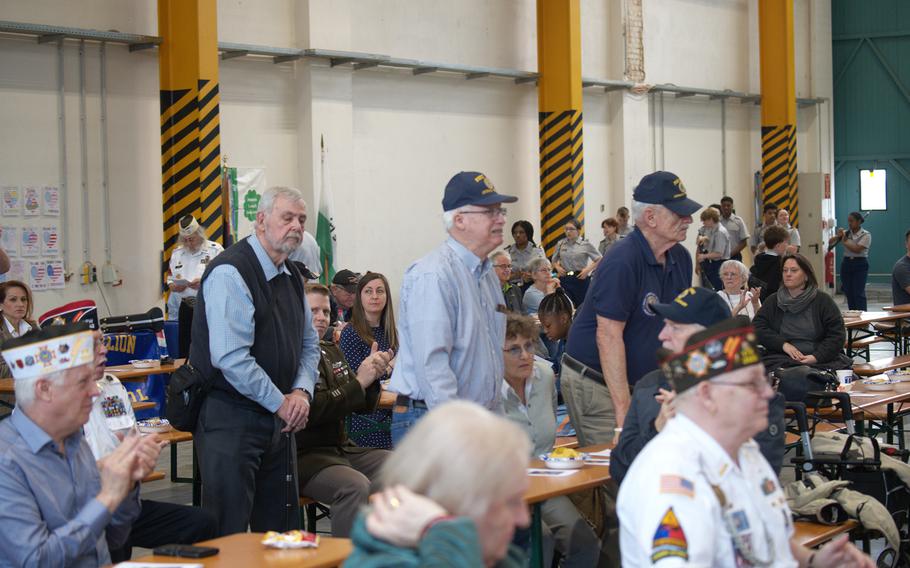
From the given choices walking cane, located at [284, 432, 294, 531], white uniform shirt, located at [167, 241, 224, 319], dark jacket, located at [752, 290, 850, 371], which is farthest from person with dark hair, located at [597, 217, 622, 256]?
walking cane, located at [284, 432, 294, 531]

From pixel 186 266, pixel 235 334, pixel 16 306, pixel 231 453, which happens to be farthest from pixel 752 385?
pixel 186 266

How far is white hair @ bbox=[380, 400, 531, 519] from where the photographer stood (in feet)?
5.69

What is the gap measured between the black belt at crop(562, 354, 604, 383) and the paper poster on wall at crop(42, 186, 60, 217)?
724cm

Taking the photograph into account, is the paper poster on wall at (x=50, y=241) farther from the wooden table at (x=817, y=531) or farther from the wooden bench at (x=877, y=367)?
the wooden table at (x=817, y=531)

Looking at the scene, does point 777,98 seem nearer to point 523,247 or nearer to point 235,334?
point 523,247

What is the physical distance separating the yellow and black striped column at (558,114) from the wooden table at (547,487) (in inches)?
442

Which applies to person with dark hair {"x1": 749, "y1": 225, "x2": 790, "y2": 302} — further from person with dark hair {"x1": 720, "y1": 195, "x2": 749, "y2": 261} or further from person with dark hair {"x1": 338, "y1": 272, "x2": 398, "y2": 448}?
person with dark hair {"x1": 338, "y1": 272, "x2": 398, "y2": 448}

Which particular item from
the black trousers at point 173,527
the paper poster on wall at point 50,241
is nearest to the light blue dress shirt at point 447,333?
the black trousers at point 173,527

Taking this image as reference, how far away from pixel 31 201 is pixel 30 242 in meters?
0.37

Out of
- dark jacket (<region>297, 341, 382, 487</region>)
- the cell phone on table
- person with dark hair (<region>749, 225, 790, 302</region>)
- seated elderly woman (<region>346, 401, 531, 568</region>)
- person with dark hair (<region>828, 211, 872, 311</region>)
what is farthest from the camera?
person with dark hair (<region>828, 211, 872, 311</region>)

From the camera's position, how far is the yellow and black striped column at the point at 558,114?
15.3 meters

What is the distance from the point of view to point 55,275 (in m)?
10.7

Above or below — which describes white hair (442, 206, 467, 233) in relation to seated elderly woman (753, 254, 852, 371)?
above

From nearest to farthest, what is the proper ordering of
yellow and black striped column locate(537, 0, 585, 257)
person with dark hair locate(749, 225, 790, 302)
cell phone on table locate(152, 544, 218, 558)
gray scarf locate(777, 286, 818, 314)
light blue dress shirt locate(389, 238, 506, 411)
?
cell phone on table locate(152, 544, 218, 558), light blue dress shirt locate(389, 238, 506, 411), gray scarf locate(777, 286, 818, 314), person with dark hair locate(749, 225, 790, 302), yellow and black striped column locate(537, 0, 585, 257)
